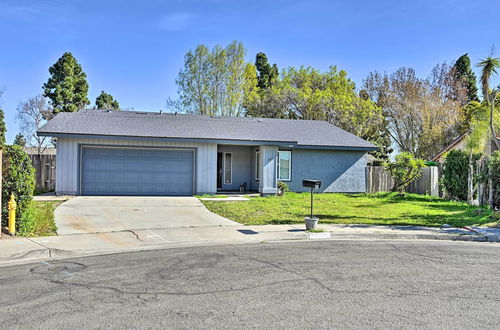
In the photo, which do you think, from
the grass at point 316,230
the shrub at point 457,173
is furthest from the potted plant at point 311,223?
the shrub at point 457,173

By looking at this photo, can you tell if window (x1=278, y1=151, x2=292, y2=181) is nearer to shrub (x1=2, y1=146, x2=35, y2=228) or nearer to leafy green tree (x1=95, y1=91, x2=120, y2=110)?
shrub (x1=2, y1=146, x2=35, y2=228)

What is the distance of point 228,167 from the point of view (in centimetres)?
2430

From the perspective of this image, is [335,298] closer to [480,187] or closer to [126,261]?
[126,261]

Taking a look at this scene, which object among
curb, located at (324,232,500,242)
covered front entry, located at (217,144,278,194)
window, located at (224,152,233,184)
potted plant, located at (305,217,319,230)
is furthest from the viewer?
window, located at (224,152,233,184)

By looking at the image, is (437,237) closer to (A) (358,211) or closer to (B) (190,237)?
(A) (358,211)

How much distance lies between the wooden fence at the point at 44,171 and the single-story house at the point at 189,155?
6.84 ft

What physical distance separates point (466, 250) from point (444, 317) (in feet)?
17.4

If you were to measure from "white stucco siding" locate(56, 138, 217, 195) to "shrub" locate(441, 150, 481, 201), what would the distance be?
11534 millimetres

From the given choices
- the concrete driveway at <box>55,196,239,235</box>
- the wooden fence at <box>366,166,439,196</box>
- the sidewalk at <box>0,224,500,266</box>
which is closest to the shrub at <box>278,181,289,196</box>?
the concrete driveway at <box>55,196,239,235</box>

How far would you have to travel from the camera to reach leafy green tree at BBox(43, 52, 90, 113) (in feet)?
116

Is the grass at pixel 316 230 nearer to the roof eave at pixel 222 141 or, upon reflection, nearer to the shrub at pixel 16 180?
the shrub at pixel 16 180

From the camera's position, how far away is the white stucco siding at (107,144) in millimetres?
19422

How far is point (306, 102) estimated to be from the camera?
131ft

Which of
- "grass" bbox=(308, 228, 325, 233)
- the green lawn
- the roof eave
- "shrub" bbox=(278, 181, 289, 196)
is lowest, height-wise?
"grass" bbox=(308, 228, 325, 233)
